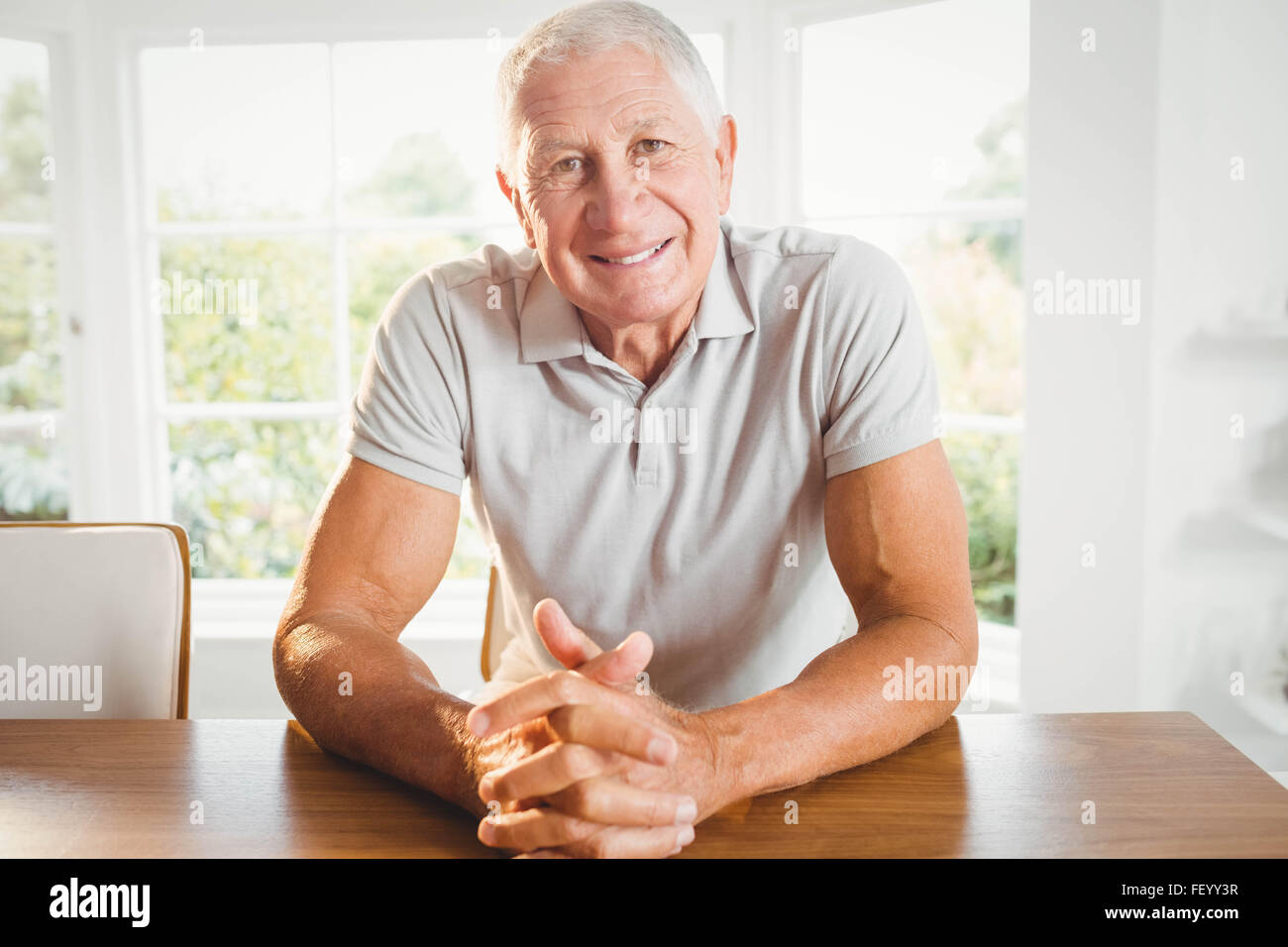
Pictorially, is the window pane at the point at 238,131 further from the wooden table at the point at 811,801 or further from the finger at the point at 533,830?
the finger at the point at 533,830

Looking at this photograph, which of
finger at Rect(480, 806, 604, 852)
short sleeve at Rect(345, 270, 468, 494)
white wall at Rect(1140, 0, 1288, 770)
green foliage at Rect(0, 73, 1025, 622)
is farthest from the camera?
green foliage at Rect(0, 73, 1025, 622)

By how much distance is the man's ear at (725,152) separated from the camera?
1.42m

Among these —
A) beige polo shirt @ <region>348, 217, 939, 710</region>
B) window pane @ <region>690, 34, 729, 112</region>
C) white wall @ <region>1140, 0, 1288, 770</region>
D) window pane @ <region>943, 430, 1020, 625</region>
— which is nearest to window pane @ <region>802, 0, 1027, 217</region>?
window pane @ <region>690, 34, 729, 112</region>

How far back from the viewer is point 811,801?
0.90 m

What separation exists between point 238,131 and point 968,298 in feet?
7.37

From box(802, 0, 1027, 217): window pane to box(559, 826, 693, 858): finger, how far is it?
2427 mm

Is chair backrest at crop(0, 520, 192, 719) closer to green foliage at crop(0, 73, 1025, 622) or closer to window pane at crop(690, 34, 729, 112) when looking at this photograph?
green foliage at crop(0, 73, 1025, 622)

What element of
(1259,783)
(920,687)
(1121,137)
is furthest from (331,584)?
(1121,137)

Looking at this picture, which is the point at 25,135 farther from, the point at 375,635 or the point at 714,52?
the point at 375,635

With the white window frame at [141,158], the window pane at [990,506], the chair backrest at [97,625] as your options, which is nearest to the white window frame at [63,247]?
the white window frame at [141,158]

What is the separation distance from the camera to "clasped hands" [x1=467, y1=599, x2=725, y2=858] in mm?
821

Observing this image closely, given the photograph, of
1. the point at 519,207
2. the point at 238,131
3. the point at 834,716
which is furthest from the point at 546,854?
the point at 238,131
